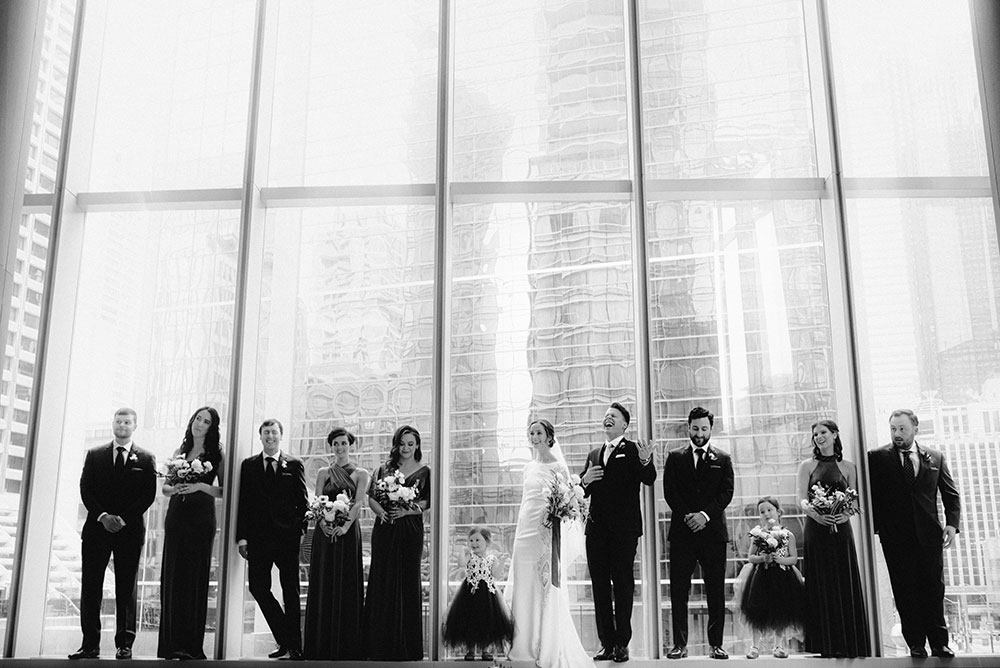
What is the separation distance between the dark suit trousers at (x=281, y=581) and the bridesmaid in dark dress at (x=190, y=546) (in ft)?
1.34

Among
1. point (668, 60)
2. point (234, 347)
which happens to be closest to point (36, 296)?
point (234, 347)

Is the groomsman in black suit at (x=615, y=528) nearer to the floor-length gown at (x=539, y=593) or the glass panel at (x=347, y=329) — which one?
the floor-length gown at (x=539, y=593)

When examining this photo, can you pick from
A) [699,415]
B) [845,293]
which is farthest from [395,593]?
[845,293]

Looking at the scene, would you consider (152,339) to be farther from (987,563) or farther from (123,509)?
(987,563)

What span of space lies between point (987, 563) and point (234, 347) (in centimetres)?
573

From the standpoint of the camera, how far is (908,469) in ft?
20.2

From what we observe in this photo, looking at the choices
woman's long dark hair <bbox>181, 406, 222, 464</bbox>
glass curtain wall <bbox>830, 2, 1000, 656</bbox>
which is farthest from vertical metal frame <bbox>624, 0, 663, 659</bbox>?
woman's long dark hair <bbox>181, 406, 222, 464</bbox>

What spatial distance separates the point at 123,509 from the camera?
6.38 m

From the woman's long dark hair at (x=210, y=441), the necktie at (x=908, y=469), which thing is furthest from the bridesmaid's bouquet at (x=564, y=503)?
the woman's long dark hair at (x=210, y=441)

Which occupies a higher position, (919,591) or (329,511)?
(329,511)

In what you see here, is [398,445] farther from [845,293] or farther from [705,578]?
[845,293]

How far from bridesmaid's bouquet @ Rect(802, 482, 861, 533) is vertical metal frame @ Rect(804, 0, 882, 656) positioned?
0.37 metres

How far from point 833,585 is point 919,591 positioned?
54 cm

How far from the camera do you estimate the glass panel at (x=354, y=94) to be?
7.55 meters
